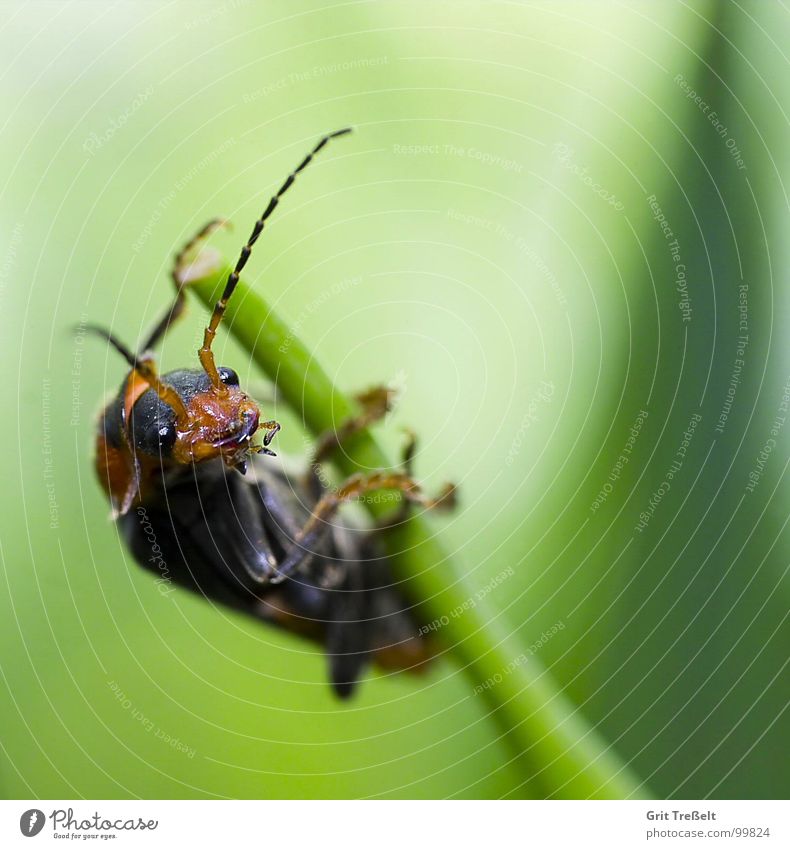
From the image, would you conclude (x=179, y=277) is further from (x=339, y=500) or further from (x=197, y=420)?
(x=339, y=500)

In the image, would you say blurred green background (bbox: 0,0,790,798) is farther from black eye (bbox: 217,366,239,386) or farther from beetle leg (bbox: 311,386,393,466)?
black eye (bbox: 217,366,239,386)

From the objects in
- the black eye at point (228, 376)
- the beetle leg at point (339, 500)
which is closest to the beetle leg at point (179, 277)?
the black eye at point (228, 376)

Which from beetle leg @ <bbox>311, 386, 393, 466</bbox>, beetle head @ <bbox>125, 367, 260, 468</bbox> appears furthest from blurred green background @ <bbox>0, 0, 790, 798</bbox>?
beetle head @ <bbox>125, 367, 260, 468</bbox>

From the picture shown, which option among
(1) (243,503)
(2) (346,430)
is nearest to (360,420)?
(2) (346,430)

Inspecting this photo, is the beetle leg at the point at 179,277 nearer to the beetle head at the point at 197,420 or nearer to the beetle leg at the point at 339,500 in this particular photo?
the beetle head at the point at 197,420

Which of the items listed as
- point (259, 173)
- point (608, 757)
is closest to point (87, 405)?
point (259, 173)

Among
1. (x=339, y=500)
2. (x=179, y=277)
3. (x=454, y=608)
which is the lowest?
(x=454, y=608)
